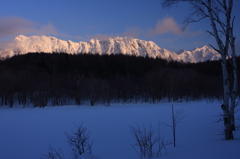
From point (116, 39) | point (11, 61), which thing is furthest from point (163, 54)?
point (11, 61)

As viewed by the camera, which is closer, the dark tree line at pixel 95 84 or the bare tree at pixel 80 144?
the bare tree at pixel 80 144

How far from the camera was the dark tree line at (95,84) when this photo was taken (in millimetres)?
37688

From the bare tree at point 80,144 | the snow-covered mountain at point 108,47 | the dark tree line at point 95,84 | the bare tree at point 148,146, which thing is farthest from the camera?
the snow-covered mountain at point 108,47

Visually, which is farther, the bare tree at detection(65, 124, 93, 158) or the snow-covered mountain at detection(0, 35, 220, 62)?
the snow-covered mountain at detection(0, 35, 220, 62)

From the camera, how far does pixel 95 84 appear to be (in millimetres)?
37969

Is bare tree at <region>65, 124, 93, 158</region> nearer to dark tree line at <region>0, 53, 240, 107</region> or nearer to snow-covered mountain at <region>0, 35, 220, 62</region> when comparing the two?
dark tree line at <region>0, 53, 240, 107</region>

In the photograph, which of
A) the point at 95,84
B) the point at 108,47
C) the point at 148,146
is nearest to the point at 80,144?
the point at 148,146

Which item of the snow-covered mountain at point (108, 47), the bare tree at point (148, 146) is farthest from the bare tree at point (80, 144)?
the snow-covered mountain at point (108, 47)

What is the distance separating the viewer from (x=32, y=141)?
8969mm

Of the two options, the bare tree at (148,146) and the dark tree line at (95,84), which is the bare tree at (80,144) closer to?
the bare tree at (148,146)

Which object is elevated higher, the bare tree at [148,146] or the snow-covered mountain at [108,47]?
the snow-covered mountain at [108,47]

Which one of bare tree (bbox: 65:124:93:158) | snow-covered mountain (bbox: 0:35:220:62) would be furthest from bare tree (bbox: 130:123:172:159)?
snow-covered mountain (bbox: 0:35:220:62)

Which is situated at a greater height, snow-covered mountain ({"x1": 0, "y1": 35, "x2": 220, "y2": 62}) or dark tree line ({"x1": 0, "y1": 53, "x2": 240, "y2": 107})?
snow-covered mountain ({"x1": 0, "y1": 35, "x2": 220, "y2": 62})

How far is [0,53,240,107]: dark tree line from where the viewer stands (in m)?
37.7
